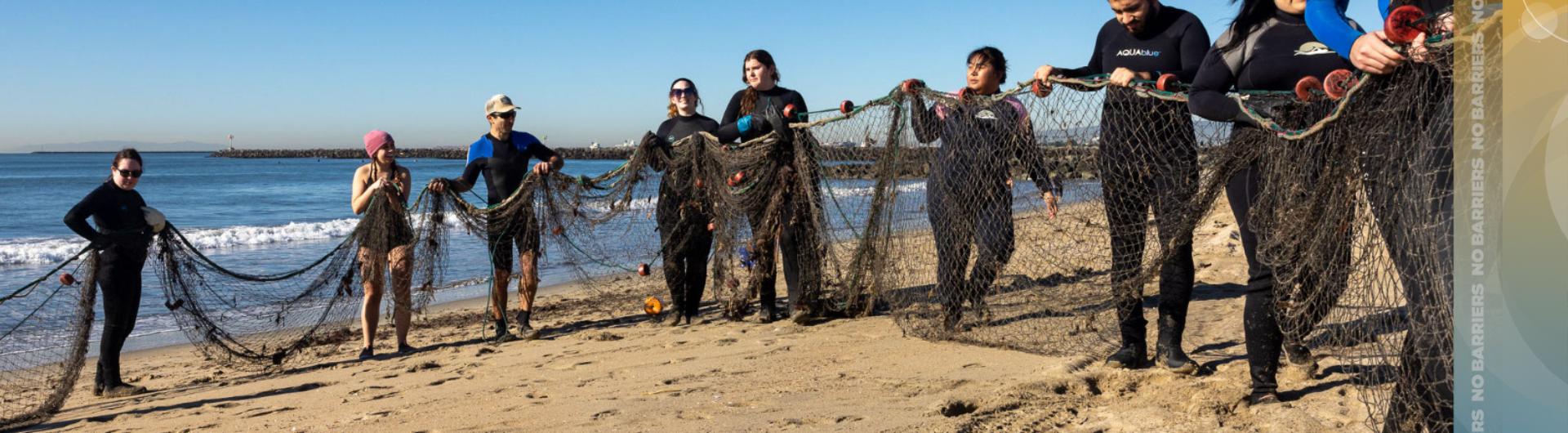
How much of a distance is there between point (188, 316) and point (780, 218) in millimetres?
3584

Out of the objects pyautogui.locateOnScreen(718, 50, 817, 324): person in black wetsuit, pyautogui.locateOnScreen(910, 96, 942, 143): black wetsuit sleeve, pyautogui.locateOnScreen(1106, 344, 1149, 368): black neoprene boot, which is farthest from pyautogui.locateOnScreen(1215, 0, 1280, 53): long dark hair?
pyautogui.locateOnScreen(718, 50, 817, 324): person in black wetsuit

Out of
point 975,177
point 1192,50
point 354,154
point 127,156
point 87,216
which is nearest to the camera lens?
point 1192,50

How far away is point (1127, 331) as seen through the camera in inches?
184

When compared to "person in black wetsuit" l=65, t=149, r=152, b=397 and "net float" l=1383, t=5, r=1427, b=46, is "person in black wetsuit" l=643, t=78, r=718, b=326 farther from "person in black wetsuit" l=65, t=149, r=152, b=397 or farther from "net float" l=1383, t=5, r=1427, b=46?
"net float" l=1383, t=5, r=1427, b=46

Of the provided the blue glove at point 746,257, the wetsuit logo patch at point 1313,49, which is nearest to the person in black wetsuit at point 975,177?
the wetsuit logo patch at point 1313,49

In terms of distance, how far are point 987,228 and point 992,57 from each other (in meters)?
0.99

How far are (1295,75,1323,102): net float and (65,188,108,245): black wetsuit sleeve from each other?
5705mm

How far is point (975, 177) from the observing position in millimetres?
5168

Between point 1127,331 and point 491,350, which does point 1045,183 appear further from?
point 491,350

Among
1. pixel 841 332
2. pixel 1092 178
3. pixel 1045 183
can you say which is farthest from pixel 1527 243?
pixel 841 332

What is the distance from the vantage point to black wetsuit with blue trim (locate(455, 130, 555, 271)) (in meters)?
6.77

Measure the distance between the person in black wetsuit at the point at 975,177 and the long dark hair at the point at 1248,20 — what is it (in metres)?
1.16

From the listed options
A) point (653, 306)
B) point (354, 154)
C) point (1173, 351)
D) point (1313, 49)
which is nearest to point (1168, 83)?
point (1313, 49)

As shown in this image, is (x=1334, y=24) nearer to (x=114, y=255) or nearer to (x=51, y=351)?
(x=114, y=255)
